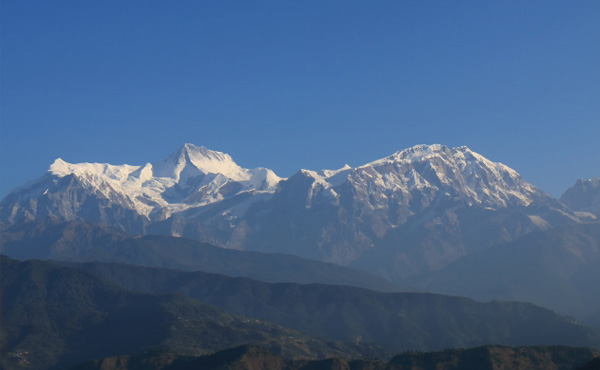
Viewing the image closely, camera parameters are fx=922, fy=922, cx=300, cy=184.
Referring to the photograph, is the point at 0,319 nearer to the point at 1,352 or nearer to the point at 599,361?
the point at 1,352

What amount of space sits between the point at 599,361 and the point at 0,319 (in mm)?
98222

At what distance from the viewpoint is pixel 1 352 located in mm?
53469

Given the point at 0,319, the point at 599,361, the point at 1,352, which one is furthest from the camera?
the point at 599,361

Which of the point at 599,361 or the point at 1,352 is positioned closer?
the point at 1,352

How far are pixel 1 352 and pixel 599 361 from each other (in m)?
102

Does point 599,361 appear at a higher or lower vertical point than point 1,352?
higher

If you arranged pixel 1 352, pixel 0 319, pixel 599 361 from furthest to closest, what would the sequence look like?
1. pixel 599 361
2. pixel 0 319
3. pixel 1 352

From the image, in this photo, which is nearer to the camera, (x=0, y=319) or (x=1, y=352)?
(x=1, y=352)

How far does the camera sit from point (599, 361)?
134 meters

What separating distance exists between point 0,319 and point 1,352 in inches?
270

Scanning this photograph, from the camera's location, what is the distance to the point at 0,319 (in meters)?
59.9

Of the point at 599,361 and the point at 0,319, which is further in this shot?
the point at 599,361

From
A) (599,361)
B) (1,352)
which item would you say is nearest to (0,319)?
(1,352)
